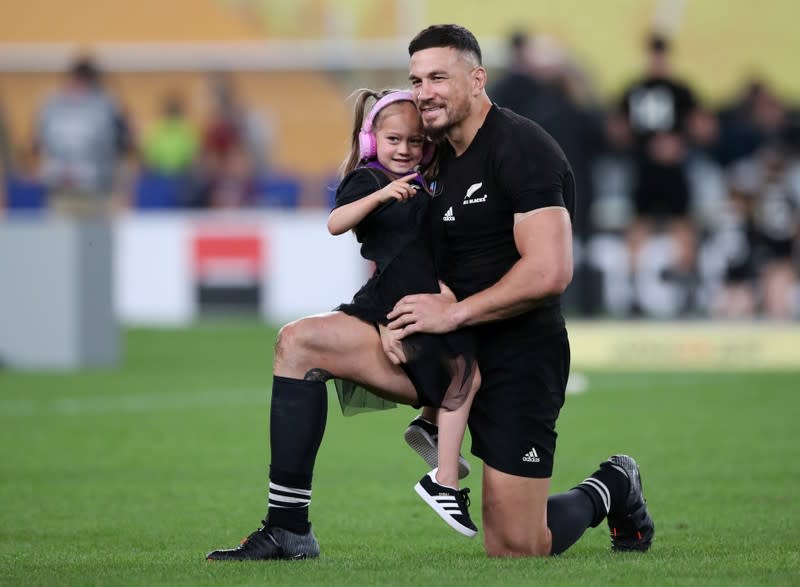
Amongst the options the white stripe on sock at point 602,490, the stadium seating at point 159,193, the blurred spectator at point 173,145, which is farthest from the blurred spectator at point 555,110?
the white stripe on sock at point 602,490

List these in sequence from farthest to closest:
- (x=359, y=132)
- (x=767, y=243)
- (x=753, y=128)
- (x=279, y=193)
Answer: (x=279, y=193), (x=753, y=128), (x=767, y=243), (x=359, y=132)

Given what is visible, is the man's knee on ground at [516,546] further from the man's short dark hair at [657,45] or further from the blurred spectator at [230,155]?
the blurred spectator at [230,155]

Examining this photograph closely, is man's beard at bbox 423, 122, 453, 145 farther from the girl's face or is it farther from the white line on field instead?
the white line on field

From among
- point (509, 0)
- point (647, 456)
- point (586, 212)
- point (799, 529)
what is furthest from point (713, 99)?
point (799, 529)

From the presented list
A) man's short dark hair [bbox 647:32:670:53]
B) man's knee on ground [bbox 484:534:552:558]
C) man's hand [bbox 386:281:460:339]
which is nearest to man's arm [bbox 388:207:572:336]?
man's hand [bbox 386:281:460:339]

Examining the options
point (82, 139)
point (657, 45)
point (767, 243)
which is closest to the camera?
point (657, 45)

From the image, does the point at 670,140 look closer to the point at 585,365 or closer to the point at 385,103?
the point at 585,365

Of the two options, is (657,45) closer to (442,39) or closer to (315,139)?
(315,139)

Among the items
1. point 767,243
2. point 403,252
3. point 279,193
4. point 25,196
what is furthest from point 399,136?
point 25,196

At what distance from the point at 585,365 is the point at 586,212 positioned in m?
3.12

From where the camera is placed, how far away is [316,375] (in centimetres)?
573

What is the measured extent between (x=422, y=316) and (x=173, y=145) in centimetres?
1576

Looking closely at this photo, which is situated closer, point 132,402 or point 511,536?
point 511,536

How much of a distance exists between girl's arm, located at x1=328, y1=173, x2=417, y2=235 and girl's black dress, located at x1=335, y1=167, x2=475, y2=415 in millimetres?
67
